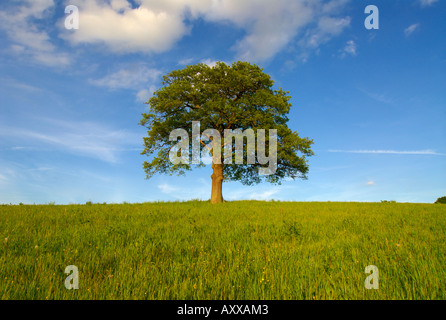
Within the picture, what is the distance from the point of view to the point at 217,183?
22.1 m

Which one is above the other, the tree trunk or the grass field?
the tree trunk

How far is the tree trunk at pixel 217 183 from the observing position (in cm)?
2186

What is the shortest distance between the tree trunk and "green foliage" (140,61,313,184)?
1.49 metres

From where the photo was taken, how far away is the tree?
20.6m

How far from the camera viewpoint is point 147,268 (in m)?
4.25

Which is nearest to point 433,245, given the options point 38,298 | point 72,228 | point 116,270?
point 116,270

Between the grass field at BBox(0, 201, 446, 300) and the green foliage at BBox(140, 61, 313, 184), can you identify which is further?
the green foliage at BBox(140, 61, 313, 184)

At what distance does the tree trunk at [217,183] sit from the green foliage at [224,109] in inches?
58.5

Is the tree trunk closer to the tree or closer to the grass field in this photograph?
the tree

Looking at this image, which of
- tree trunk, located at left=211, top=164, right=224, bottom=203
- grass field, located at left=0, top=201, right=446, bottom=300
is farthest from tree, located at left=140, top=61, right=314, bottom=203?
grass field, located at left=0, top=201, right=446, bottom=300

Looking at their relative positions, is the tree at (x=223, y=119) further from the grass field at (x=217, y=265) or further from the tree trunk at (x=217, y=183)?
the grass field at (x=217, y=265)
